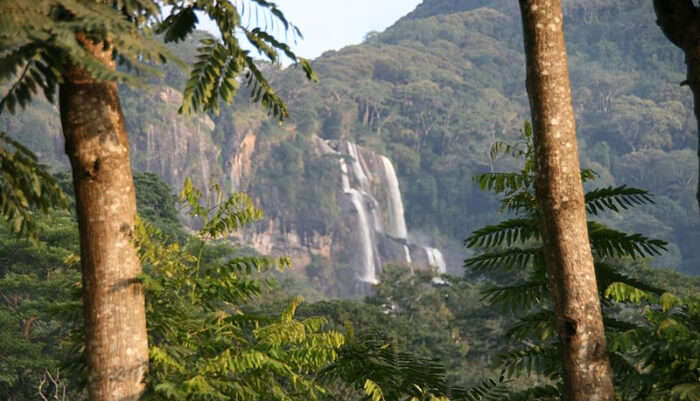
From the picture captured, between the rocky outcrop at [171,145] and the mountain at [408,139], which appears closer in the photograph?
the rocky outcrop at [171,145]

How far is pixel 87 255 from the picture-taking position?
115 inches

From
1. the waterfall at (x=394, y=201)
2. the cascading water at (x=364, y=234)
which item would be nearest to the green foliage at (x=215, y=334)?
the cascading water at (x=364, y=234)

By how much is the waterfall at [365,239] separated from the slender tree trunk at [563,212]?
2549 inches

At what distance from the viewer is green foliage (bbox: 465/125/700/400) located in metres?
2.98

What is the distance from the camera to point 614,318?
12.1 feet

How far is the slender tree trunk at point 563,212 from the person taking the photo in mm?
3131

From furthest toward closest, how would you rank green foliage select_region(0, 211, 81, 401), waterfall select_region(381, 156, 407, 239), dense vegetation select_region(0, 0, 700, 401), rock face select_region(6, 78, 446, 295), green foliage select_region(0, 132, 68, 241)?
waterfall select_region(381, 156, 407, 239), rock face select_region(6, 78, 446, 295), green foliage select_region(0, 211, 81, 401), dense vegetation select_region(0, 0, 700, 401), green foliage select_region(0, 132, 68, 241)

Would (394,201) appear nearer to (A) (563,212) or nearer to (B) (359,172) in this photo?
(B) (359,172)

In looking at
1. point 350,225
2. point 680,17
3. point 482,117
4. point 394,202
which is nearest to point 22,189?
point 680,17

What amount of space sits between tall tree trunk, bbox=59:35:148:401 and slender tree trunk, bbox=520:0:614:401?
5.13ft

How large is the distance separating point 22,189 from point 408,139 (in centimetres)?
8135

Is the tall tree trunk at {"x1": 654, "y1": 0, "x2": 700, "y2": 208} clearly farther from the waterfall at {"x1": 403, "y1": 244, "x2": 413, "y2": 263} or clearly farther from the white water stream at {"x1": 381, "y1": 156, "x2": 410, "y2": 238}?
the white water stream at {"x1": 381, "y1": 156, "x2": 410, "y2": 238}

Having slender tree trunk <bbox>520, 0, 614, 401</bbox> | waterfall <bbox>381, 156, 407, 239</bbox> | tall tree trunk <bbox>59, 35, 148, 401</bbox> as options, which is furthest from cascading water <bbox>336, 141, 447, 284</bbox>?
tall tree trunk <bbox>59, 35, 148, 401</bbox>

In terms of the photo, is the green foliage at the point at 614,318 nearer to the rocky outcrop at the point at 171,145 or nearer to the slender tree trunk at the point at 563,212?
the slender tree trunk at the point at 563,212
